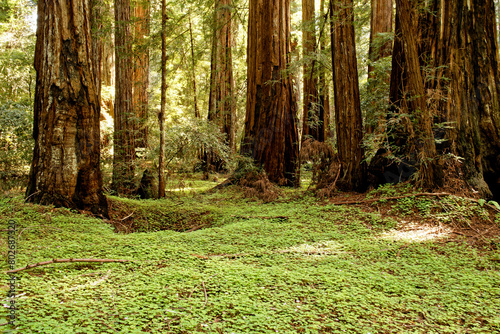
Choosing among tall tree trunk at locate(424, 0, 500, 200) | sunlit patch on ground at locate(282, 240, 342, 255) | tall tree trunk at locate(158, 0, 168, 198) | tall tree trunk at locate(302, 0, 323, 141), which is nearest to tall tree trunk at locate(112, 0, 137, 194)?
tall tree trunk at locate(158, 0, 168, 198)

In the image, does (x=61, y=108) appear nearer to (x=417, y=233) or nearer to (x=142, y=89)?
(x=417, y=233)

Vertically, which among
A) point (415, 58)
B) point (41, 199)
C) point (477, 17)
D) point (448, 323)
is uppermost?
point (477, 17)

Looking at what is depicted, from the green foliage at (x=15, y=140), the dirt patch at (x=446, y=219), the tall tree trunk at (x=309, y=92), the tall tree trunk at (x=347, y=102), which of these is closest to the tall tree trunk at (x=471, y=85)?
the dirt patch at (x=446, y=219)

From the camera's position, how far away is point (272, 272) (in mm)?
3170

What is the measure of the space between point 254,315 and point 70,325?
1127mm

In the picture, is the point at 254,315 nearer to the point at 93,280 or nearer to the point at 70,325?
the point at 70,325

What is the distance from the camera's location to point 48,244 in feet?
12.0

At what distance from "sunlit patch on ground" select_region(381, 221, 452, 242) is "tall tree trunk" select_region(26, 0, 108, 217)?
4.28 metres

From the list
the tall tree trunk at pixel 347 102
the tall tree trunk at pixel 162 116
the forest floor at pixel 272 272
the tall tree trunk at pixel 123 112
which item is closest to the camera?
the forest floor at pixel 272 272

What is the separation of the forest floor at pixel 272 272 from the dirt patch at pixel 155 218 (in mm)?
44

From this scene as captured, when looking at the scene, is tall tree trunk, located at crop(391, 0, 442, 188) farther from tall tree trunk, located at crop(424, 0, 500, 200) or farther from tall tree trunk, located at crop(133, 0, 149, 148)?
tall tree trunk, located at crop(133, 0, 149, 148)

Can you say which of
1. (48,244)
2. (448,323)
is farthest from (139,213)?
(448,323)

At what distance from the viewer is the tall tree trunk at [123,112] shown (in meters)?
8.17

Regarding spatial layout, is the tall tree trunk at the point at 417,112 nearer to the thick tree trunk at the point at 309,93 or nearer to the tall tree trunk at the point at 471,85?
the tall tree trunk at the point at 471,85
